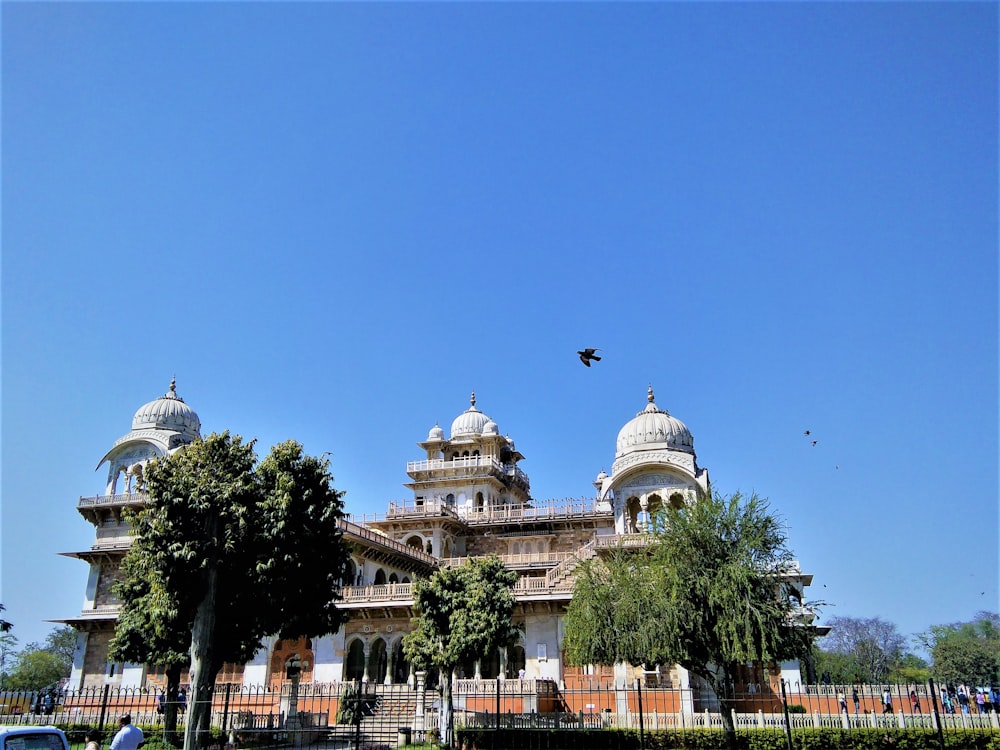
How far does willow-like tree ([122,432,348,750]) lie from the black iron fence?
1.91 m

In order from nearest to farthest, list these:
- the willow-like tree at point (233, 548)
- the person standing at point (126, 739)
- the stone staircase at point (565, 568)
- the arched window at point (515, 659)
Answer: the person standing at point (126, 739) → the willow-like tree at point (233, 548) → the stone staircase at point (565, 568) → the arched window at point (515, 659)

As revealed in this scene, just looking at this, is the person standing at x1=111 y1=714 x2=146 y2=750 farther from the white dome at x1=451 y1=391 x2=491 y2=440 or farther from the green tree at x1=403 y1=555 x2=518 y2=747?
the white dome at x1=451 y1=391 x2=491 y2=440

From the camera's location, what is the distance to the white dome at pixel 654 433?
41.1 metres

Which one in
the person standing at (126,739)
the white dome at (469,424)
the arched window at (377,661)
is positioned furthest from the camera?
the white dome at (469,424)

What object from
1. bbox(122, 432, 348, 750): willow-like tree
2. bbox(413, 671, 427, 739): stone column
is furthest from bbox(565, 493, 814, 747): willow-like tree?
bbox(122, 432, 348, 750): willow-like tree

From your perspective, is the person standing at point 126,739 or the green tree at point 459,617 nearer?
the person standing at point 126,739

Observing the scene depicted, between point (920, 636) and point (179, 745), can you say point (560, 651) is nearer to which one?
point (179, 745)

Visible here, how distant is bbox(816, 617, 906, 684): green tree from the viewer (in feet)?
219

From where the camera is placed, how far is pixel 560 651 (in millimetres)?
34094

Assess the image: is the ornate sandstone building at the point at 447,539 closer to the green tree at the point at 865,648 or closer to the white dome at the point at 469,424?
the white dome at the point at 469,424

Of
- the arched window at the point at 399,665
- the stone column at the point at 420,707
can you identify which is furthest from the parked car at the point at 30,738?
the arched window at the point at 399,665

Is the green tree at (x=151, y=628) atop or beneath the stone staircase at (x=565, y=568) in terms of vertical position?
beneath

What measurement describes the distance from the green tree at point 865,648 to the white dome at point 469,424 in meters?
A: 35.1

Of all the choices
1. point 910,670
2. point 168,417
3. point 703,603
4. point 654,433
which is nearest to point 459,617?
point 703,603
